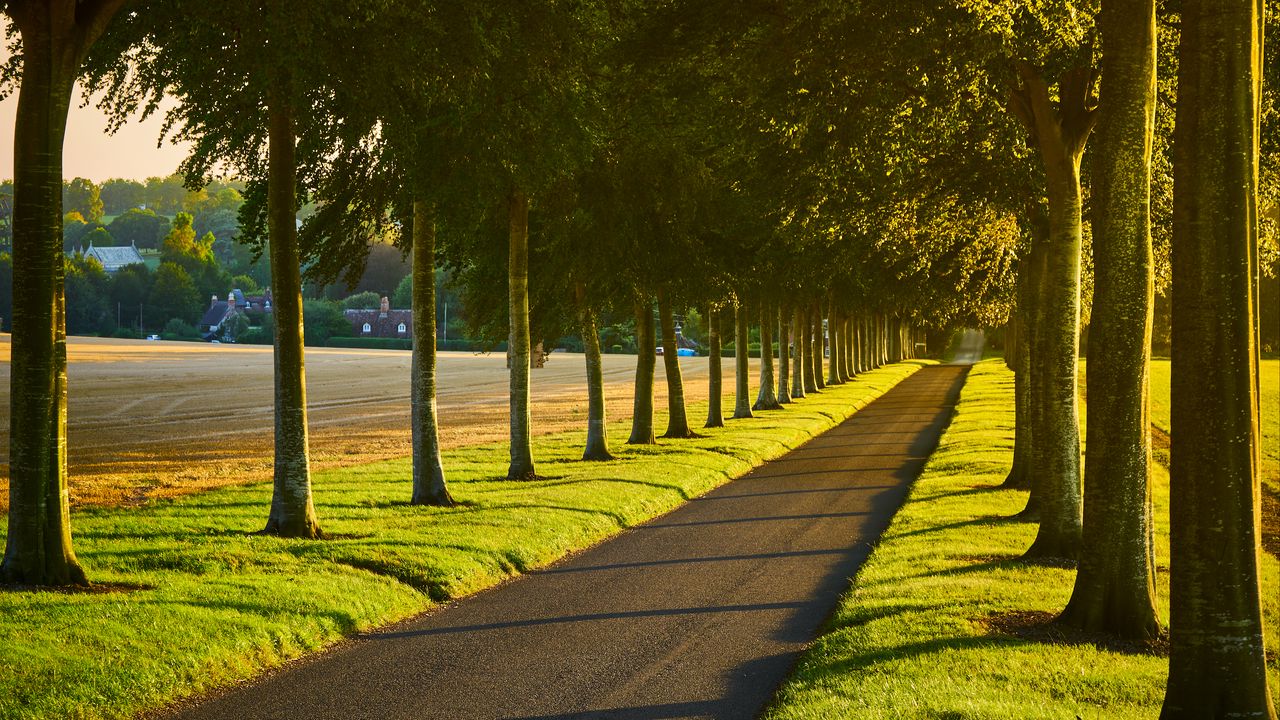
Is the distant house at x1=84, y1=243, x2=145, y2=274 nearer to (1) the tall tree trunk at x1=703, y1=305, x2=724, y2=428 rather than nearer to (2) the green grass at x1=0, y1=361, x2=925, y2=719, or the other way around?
(1) the tall tree trunk at x1=703, y1=305, x2=724, y2=428

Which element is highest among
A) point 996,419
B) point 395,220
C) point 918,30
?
point 918,30

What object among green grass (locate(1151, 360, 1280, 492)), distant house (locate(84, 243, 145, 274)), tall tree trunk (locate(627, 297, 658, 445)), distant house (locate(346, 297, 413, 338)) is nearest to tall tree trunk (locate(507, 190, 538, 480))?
tall tree trunk (locate(627, 297, 658, 445))

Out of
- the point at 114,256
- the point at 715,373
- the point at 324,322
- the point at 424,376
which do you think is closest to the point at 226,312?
the point at 324,322

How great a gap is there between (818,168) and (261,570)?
892 centimetres

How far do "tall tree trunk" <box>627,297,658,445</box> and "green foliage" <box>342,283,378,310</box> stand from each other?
137634 mm

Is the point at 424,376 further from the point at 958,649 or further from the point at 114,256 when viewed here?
Result: the point at 114,256

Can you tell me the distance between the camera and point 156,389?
5850 centimetres

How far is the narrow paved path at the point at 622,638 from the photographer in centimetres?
859

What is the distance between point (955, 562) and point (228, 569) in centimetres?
829

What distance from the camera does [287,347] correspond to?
14.7 metres

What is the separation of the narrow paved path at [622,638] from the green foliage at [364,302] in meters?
150

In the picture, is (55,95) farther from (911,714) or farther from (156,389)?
(156,389)

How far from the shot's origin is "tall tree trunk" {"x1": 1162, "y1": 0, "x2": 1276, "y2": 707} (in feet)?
23.5

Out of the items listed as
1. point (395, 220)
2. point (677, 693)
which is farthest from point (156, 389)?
point (677, 693)
